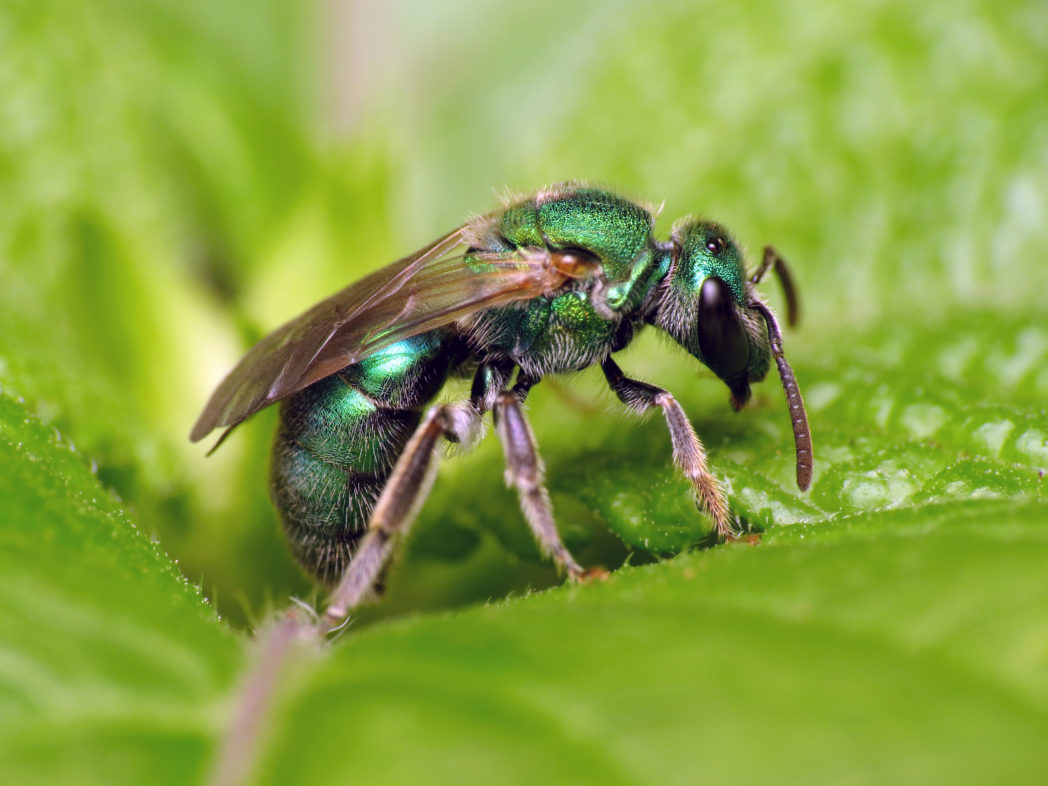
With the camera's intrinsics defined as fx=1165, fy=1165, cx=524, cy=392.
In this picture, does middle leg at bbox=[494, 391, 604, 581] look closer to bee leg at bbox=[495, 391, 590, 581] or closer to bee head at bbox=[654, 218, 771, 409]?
bee leg at bbox=[495, 391, 590, 581]

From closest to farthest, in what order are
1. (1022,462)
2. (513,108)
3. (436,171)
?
(1022,462), (436,171), (513,108)

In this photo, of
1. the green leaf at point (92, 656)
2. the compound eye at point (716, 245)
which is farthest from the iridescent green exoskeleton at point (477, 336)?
the green leaf at point (92, 656)

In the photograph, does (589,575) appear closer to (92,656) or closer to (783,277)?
(92,656)

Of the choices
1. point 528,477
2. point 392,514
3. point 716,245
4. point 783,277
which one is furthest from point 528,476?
point 783,277

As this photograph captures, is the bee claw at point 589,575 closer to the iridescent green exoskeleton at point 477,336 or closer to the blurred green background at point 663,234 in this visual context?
the blurred green background at point 663,234

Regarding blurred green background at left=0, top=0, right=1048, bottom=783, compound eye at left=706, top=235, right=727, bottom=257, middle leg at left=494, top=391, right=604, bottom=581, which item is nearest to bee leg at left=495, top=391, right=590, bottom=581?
middle leg at left=494, top=391, right=604, bottom=581

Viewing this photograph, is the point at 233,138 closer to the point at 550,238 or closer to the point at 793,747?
the point at 550,238

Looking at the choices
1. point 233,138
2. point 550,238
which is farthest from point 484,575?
point 233,138
